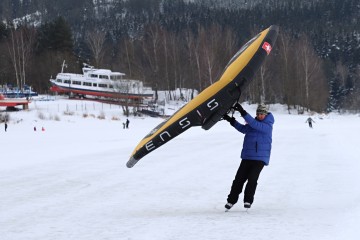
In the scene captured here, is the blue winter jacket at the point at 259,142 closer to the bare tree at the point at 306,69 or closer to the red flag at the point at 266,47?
the red flag at the point at 266,47

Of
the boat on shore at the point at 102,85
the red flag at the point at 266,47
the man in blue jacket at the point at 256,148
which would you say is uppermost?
the red flag at the point at 266,47

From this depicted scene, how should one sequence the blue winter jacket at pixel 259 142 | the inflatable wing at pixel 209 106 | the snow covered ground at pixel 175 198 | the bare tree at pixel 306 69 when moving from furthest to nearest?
the bare tree at pixel 306 69 → the inflatable wing at pixel 209 106 → the blue winter jacket at pixel 259 142 → the snow covered ground at pixel 175 198

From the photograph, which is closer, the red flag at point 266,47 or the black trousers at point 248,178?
the black trousers at point 248,178

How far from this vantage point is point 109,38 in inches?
4734

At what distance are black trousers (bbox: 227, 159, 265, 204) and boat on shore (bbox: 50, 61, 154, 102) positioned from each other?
146ft

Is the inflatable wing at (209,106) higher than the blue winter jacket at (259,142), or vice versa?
the inflatable wing at (209,106)

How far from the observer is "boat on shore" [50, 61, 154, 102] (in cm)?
5218

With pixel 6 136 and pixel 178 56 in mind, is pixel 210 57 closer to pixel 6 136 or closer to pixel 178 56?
pixel 178 56

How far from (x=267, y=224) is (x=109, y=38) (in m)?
118

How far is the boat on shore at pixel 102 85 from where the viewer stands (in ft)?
171

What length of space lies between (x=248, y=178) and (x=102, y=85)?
169 ft

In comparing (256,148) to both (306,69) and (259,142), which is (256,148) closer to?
(259,142)

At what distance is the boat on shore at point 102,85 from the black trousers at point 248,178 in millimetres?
44600

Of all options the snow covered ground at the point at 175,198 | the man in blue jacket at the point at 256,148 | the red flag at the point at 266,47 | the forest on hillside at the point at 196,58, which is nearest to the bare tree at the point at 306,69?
the forest on hillside at the point at 196,58
